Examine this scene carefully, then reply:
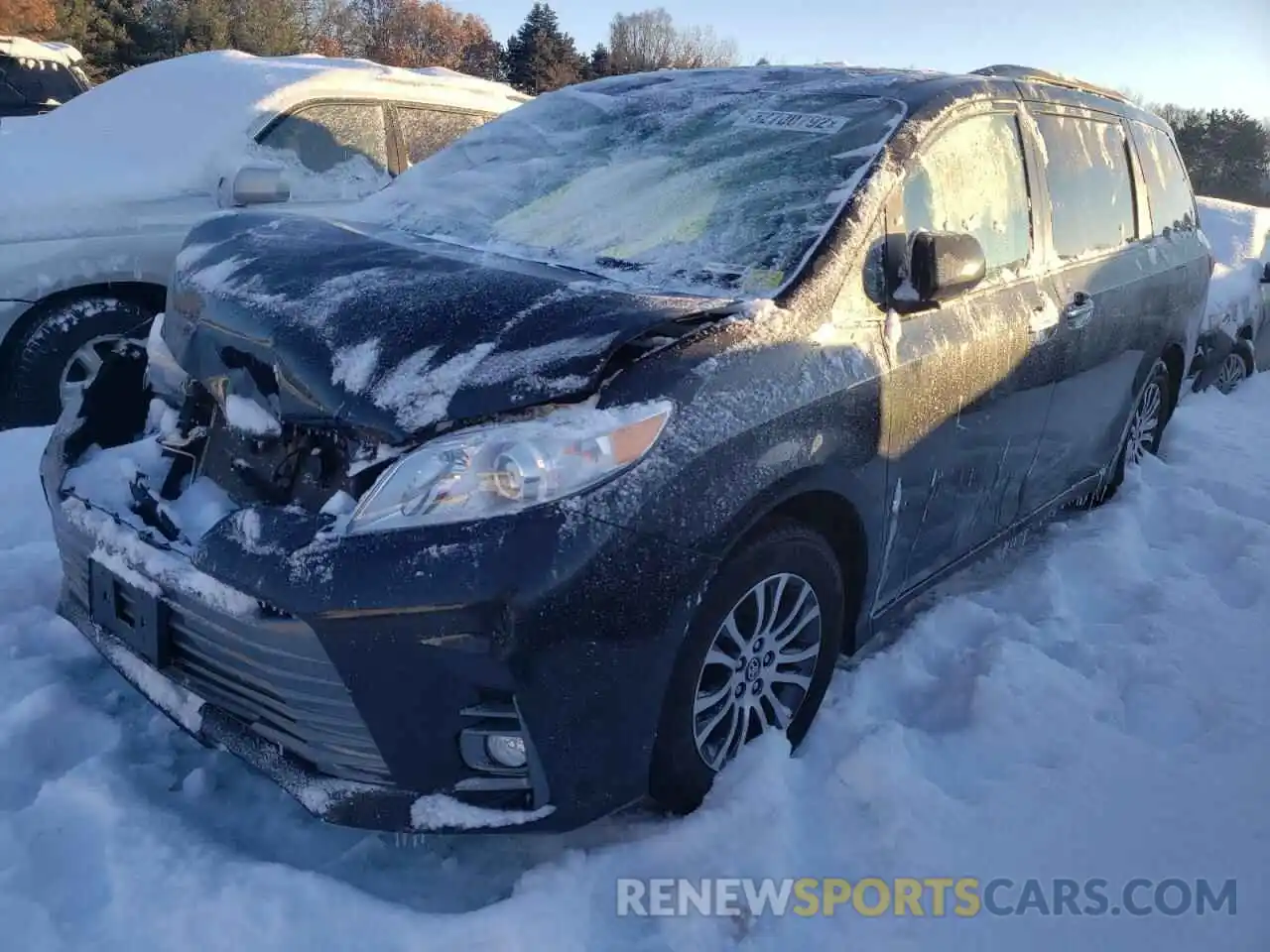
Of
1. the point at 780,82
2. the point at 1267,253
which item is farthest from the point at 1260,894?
the point at 1267,253

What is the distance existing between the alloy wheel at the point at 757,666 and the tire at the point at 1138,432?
8.37 ft

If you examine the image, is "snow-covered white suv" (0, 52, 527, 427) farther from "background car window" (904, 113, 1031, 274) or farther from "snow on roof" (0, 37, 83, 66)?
"snow on roof" (0, 37, 83, 66)

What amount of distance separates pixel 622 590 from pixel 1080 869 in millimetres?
1318

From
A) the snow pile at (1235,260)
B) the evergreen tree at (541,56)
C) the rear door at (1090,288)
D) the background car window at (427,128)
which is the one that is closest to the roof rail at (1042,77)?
the rear door at (1090,288)

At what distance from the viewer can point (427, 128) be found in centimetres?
568

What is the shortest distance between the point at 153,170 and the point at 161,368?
2467mm

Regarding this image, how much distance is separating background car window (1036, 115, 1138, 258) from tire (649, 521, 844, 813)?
1.79 metres

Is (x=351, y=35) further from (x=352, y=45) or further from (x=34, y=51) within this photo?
(x=34, y=51)

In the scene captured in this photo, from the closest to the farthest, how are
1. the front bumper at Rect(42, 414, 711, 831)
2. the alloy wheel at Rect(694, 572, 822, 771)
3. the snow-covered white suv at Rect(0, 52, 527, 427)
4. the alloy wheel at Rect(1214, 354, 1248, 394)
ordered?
1. the front bumper at Rect(42, 414, 711, 831)
2. the alloy wheel at Rect(694, 572, 822, 771)
3. the snow-covered white suv at Rect(0, 52, 527, 427)
4. the alloy wheel at Rect(1214, 354, 1248, 394)

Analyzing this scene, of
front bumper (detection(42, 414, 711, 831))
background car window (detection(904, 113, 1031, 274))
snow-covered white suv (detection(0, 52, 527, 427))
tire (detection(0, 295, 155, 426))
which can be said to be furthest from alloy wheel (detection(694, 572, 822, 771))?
tire (detection(0, 295, 155, 426))

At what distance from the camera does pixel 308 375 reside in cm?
217

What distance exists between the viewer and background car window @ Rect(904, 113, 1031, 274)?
112 inches

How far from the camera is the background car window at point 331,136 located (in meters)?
5.11

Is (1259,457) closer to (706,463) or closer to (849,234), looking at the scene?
(849,234)
